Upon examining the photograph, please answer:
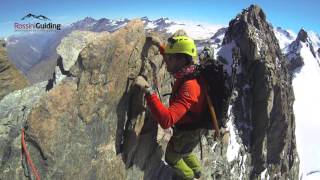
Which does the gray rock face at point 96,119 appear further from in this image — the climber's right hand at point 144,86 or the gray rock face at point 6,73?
the gray rock face at point 6,73

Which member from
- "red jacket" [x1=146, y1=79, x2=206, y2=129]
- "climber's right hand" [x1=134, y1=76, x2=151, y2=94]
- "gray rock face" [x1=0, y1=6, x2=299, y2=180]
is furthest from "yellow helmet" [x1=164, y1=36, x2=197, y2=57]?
"gray rock face" [x1=0, y1=6, x2=299, y2=180]

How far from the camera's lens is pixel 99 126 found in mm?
11359

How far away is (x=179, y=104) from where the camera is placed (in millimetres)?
8922

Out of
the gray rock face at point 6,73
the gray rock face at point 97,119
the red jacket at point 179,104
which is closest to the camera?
the red jacket at point 179,104

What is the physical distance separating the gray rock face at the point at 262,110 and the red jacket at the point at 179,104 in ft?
142

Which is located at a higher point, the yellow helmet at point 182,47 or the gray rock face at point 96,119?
the yellow helmet at point 182,47

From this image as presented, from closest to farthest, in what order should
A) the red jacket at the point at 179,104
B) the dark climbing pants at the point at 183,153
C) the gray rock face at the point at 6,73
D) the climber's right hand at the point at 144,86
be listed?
the red jacket at the point at 179,104
the climber's right hand at the point at 144,86
the dark climbing pants at the point at 183,153
the gray rock face at the point at 6,73

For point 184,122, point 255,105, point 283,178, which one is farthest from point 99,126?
point 283,178

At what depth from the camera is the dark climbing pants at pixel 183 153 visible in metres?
10.6

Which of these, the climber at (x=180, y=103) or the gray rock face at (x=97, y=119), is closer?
the climber at (x=180, y=103)

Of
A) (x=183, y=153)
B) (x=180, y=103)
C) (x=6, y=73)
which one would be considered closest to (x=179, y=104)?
(x=180, y=103)

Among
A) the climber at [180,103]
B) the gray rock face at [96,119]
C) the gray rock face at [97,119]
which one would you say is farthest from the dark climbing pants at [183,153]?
the gray rock face at [97,119]

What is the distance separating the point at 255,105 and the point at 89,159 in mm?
48075

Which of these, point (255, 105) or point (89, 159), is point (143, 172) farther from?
point (255, 105)
